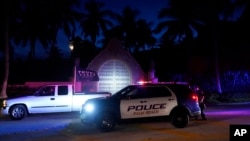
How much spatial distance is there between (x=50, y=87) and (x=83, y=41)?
41.6 m

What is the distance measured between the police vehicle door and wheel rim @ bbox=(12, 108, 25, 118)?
6.99 meters

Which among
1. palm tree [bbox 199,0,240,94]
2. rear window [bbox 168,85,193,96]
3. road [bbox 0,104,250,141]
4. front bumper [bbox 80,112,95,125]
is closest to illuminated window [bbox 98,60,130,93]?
palm tree [bbox 199,0,240,94]

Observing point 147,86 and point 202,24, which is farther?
point 202,24

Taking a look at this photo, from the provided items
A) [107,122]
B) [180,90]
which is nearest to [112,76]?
[180,90]

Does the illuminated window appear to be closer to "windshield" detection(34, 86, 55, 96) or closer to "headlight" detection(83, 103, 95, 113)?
"windshield" detection(34, 86, 55, 96)

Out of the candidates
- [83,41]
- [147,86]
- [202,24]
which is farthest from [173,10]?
[147,86]

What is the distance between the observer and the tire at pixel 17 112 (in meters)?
20.0

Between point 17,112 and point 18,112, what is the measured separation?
48mm

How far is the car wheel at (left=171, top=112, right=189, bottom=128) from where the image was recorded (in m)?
15.6

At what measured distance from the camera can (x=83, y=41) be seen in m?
62.1

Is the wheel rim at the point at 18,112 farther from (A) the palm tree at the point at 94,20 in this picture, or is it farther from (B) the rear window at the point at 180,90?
(A) the palm tree at the point at 94,20

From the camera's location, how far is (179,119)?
15633 millimetres

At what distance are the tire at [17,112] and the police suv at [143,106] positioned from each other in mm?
5607

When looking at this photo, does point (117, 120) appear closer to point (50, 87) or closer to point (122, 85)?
point (50, 87)
